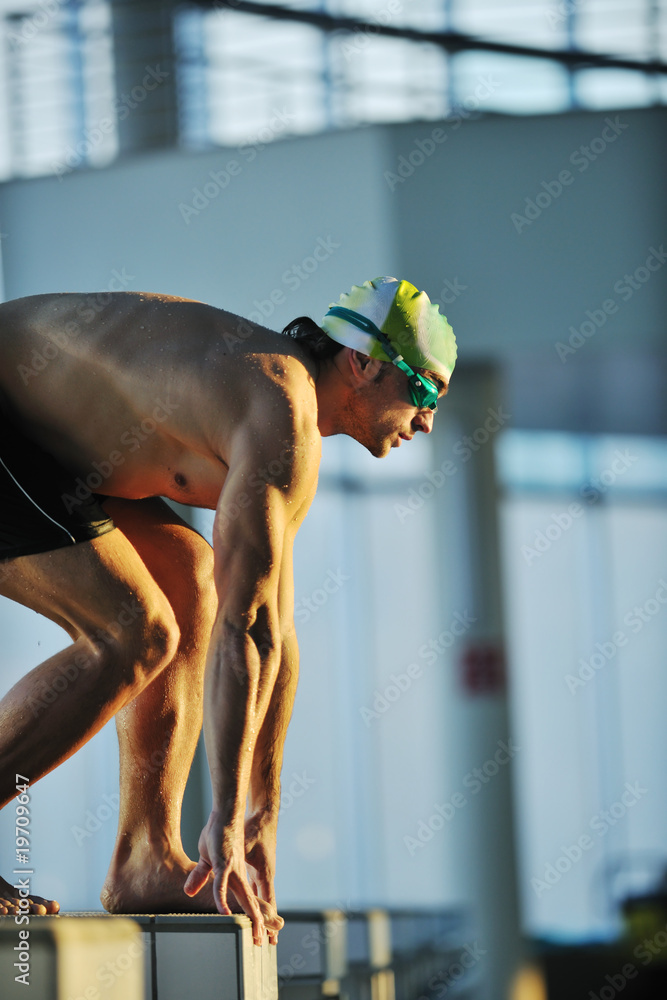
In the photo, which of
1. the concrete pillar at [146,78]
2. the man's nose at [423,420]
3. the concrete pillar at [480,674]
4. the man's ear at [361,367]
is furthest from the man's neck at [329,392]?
the concrete pillar at [146,78]

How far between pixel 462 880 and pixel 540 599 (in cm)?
367

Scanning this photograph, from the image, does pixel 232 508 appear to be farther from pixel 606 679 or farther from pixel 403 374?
pixel 606 679

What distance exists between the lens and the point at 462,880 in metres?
6.27

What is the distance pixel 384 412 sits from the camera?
2441mm

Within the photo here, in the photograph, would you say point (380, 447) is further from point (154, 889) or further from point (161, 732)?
point (154, 889)

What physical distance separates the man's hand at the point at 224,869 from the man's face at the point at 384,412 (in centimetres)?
83

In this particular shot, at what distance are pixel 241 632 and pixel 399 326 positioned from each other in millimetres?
765

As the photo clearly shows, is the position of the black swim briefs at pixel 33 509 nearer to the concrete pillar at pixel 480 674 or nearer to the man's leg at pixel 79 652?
the man's leg at pixel 79 652

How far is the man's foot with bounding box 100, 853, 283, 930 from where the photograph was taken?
7.58ft

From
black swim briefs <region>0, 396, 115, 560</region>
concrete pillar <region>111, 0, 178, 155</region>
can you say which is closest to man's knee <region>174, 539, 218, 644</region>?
black swim briefs <region>0, 396, 115, 560</region>

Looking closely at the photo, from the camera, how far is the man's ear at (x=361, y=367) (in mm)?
2406

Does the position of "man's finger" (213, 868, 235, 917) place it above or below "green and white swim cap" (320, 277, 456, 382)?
below

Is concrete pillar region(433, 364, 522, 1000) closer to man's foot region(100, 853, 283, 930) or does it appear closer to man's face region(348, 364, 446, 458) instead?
man's face region(348, 364, 446, 458)

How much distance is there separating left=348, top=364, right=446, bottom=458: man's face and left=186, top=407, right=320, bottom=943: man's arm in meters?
0.35
